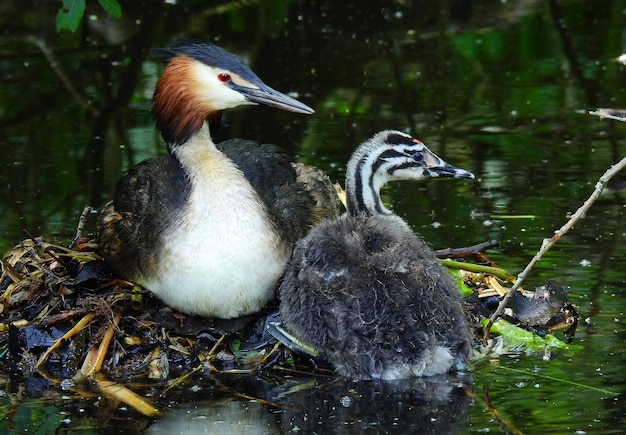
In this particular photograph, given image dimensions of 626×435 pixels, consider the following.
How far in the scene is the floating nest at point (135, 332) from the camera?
6.43 m

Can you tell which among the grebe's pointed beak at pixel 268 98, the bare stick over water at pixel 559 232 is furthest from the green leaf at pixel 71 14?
the bare stick over water at pixel 559 232

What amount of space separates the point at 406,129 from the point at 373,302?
417 centimetres

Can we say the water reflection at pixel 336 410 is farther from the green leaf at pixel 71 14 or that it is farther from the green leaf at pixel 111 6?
the green leaf at pixel 111 6

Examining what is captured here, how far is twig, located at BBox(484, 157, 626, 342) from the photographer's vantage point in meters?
5.50

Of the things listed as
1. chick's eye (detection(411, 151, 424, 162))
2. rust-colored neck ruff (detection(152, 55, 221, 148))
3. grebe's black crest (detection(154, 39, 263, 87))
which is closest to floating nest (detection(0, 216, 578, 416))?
chick's eye (detection(411, 151, 424, 162))

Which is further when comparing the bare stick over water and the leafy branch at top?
the leafy branch at top

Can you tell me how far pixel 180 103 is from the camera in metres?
6.77

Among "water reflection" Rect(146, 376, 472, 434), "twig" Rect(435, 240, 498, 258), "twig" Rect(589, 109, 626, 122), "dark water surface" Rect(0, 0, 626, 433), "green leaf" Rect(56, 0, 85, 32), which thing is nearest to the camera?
"twig" Rect(589, 109, 626, 122)

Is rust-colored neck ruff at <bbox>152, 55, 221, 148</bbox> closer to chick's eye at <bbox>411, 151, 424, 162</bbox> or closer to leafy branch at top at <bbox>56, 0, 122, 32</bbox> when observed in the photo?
chick's eye at <bbox>411, 151, 424, 162</bbox>

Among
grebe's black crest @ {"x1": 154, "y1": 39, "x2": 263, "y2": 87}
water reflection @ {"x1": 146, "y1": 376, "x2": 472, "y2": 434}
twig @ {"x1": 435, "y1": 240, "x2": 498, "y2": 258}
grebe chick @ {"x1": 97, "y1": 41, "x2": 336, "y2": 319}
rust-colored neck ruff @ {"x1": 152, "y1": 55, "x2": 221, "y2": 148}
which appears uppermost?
grebe's black crest @ {"x1": 154, "y1": 39, "x2": 263, "y2": 87}

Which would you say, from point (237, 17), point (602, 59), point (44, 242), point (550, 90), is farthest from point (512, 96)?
point (44, 242)

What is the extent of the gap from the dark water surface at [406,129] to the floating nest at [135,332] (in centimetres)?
19

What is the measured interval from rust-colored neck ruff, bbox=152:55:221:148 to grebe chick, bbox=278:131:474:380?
850 mm

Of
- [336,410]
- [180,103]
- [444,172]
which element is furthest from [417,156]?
[336,410]
